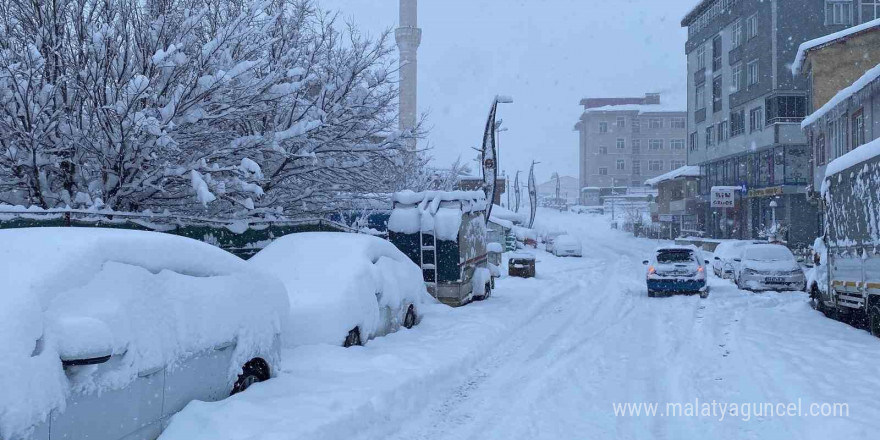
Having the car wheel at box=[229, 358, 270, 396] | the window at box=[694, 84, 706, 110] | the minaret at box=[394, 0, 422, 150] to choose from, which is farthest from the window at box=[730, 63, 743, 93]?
the car wheel at box=[229, 358, 270, 396]

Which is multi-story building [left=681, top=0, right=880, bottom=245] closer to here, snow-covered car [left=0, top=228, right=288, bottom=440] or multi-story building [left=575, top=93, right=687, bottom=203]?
snow-covered car [left=0, top=228, right=288, bottom=440]

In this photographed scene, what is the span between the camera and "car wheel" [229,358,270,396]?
646cm

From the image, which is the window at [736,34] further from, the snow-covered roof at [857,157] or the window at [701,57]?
the snow-covered roof at [857,157]

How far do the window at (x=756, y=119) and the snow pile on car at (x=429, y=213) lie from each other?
36267 mm

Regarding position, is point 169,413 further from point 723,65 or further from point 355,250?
point 723,65

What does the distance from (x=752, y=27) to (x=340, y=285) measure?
4650 centimetres

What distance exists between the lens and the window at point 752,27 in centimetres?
4673

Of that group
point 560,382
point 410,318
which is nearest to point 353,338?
point 560,382

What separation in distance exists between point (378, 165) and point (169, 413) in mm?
10089

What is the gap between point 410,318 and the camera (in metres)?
11.9

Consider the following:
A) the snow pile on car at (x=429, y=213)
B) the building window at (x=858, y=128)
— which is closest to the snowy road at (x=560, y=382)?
the snow pile on car at (x=429, y=213)

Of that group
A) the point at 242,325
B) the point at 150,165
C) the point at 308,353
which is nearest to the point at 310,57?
the point at 150,165

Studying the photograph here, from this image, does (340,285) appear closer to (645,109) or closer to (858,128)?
(858,128)

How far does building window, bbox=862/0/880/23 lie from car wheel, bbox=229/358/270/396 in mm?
47734
